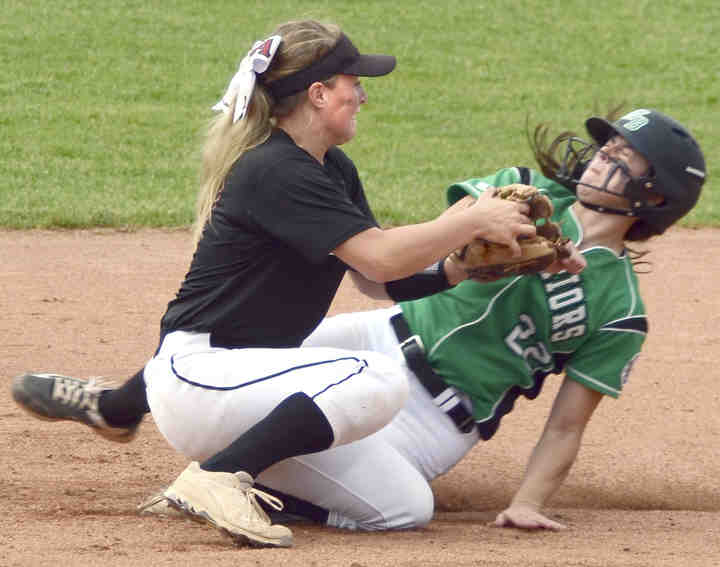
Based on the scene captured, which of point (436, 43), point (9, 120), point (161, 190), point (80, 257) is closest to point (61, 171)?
point (161, 190)

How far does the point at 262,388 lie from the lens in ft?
10.8

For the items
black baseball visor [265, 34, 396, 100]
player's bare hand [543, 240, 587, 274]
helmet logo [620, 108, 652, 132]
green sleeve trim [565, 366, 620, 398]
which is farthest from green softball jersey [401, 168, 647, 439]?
black baseball visor [265, 34, 396, 100]

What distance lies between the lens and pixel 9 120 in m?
10.5

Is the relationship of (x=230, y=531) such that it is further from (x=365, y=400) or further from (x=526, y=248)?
(x=526, y=248)

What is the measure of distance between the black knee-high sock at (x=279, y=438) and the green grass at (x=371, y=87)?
4890 mm

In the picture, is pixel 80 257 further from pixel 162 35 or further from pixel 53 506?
pixel 162 35

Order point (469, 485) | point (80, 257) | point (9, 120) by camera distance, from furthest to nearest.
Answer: point (9, 120) < point (80, 257) < point (469, 485)

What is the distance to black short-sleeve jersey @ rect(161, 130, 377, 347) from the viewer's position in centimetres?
325

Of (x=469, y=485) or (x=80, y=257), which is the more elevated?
(x=469, y=485)

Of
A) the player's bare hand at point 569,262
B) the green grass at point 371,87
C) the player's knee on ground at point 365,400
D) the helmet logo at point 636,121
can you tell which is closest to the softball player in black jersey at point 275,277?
the player's knee on ground at point 365,400

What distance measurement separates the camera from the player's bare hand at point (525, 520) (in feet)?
11.5

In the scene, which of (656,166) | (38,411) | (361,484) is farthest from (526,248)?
(38,411)

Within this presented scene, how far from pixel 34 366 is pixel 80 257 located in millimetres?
2027

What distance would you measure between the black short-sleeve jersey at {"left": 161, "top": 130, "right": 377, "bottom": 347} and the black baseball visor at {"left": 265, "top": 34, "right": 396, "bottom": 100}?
4.9 inches
